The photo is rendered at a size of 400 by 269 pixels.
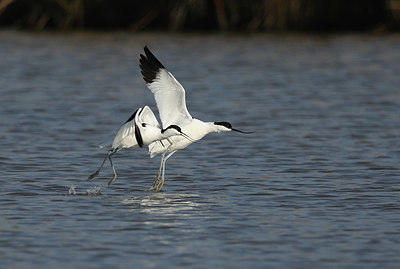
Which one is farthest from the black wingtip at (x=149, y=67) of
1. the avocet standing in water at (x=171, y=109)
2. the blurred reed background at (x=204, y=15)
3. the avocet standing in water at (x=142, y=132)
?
the blurred reed background at (x=204, y=15)

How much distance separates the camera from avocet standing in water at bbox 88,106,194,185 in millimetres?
10453

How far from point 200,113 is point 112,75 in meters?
6.94

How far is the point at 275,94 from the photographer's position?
68.0ft

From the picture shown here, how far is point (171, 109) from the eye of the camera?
1130 cm

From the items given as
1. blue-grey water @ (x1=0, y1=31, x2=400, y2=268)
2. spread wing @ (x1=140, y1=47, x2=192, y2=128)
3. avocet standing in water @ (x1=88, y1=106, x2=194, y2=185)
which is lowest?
blue-grey water @ (x1=0, y1=31, x2=400, y2=268)

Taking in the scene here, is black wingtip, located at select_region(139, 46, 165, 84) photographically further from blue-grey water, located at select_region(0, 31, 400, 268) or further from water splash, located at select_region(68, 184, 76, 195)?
water splash, located at select_region(68, 184, 76, 195)

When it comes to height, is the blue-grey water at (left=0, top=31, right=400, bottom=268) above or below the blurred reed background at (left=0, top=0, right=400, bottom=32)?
below

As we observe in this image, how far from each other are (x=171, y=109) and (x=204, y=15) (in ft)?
75.6

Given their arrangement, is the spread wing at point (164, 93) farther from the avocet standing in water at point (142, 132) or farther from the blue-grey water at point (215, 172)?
the blue-grey water at point (215, 172)

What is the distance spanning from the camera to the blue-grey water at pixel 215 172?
7.92 metres

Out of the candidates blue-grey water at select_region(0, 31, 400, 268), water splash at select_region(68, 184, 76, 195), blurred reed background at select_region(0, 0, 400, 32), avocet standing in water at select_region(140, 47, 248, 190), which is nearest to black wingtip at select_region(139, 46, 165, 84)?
avocet standing in water at select_region(140, 47, 248, 190)

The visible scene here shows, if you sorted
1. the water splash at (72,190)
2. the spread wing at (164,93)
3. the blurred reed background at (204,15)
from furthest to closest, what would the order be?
the blurred reed background at (204,15) < the spread wing at (164,93) < the water splash at (72,190)

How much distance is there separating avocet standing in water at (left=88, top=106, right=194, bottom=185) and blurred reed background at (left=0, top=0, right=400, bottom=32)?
20.7 metres

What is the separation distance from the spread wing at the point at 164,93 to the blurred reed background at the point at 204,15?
66.8 ft
